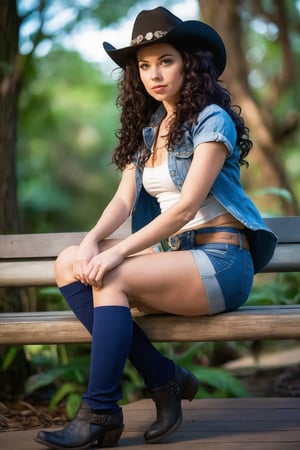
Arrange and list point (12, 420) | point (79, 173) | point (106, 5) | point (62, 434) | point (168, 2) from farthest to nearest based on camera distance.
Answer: point (79, 173) < point (168, 2) < point (106, 5) < point (12, 420) < point (62, 434)

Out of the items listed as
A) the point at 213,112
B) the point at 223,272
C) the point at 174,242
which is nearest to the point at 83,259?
the point at 174,242

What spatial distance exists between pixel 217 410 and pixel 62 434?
38.3 inches

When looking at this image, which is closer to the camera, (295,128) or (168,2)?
(168,2)

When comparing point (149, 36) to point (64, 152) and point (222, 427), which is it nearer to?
point (222, 427)

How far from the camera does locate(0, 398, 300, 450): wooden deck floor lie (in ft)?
9.46

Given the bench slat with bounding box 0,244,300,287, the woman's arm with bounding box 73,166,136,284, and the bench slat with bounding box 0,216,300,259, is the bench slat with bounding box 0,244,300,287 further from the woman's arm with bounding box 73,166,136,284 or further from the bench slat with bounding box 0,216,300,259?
the woman's arm with bounding box 73,166,136,284

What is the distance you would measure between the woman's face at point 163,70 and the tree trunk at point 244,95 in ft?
12.5

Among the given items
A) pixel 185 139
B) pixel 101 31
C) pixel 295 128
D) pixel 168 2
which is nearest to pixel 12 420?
pixel 185 139

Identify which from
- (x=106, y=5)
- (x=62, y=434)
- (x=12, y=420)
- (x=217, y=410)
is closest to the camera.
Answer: (x=62, y=434)

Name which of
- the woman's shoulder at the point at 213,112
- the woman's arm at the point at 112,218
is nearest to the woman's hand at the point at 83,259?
the woman's arm at the point at 112,218

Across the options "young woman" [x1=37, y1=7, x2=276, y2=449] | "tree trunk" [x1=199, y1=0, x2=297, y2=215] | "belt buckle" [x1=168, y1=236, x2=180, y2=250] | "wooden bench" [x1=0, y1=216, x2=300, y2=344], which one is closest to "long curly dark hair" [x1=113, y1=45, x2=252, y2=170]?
"young woman" [x1=37, y1=7, x2=276, y2=449]

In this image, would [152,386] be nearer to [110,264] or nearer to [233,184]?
[110,264]

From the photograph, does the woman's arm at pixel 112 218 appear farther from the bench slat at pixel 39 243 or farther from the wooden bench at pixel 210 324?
the bench slat at pixel 39 243

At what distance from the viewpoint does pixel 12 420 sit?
3.91 m
